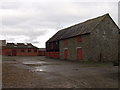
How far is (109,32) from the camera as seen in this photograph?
1110 inches

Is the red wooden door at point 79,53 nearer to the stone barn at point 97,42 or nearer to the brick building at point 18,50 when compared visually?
the stone barn at point 97,42

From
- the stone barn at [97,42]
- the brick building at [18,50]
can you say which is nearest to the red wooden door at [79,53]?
the stone barn at [97,42]

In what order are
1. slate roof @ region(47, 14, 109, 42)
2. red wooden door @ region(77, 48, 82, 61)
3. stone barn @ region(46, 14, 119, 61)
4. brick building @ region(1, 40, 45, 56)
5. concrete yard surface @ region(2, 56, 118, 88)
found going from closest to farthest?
concrete yard surface @ region(2, 56, 118, 88) → stone barn @ region(46, 14, 119, 61) → slate roof @ region(47, 14, 109, 42) → red wooden door @ region(77, 48, 82, 61) → brick building @ region(1, 40, 45, 56)

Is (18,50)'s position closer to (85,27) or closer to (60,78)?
(85,27)

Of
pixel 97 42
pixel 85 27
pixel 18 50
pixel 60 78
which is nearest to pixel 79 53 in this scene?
pixel 97 42

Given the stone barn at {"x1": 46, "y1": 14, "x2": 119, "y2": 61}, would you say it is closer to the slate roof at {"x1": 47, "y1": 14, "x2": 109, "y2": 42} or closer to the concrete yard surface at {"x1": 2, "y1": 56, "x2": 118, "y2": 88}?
the slate roof at {"x1": 47, "y1": 14, "x2": 109, "y2": 42}

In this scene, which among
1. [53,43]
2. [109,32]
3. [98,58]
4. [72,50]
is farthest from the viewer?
[53,43]

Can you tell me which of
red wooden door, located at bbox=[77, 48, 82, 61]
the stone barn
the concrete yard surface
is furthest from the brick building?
the concrete yard surface

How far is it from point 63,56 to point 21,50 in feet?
93.6

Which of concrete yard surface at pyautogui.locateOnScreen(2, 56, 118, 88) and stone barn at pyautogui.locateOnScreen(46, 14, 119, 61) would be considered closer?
concrete yard surface at pyautogui.locateOnScreen(2, 56, 118, 88)

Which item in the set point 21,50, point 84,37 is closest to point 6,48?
point 21,50

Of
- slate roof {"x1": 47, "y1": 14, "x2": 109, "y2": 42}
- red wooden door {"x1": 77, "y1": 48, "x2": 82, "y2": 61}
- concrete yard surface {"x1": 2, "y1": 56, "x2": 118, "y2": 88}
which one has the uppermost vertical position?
slate roof {"x1": 47, "y1": 14, "x2": 109, "y2": 42}

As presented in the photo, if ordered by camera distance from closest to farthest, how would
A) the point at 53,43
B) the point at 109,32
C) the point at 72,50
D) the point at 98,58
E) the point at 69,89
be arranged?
the point at 69,89, the point at 98,58, the point at 109,32, the point at 72,50, the point at 53,43

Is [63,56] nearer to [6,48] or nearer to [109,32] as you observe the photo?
[109,32]
